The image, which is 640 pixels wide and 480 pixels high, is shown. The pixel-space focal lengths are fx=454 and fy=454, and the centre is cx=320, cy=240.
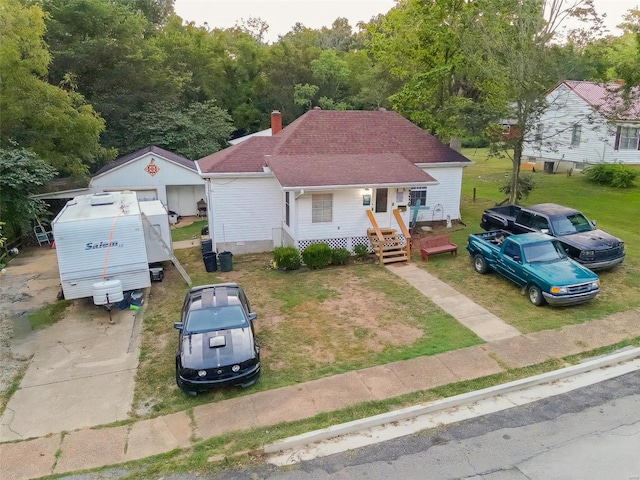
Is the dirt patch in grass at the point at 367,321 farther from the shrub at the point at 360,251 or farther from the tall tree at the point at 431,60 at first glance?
the tall tree at the point at 431,60

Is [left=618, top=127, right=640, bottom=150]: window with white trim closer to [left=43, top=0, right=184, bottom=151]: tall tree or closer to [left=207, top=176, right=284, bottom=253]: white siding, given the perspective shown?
[left=207, top=176, right=284, bottom=253]: white siding

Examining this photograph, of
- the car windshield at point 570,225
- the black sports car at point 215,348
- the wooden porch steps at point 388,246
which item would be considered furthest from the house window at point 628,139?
the black sports car at point 215,348

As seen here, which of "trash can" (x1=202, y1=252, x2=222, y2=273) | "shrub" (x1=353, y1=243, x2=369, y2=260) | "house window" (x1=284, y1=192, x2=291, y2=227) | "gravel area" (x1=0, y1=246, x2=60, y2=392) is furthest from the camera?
"house window" (x1=284, y1=192, x2=291, y2=227)

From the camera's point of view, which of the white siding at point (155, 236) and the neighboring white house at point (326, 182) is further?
the neighboring white house at point (326, 182)

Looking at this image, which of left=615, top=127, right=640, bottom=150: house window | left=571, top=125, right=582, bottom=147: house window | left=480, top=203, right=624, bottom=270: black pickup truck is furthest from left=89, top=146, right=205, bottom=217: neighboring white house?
left=615, top=127, right=640, bottom=150: house window

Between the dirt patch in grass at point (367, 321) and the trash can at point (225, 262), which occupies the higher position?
the trash can at point (225, 262)

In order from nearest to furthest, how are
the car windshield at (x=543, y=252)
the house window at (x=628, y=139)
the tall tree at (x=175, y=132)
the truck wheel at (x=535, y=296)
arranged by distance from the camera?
the truck wheel at (x=535, y=296) < the car windshield at (x=543, y=252) < the house window at (x=628, y=139) < the tall tree at (x=175, y=132)

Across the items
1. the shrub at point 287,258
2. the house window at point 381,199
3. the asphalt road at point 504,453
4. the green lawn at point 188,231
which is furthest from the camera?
the green lawn at point 188,231
